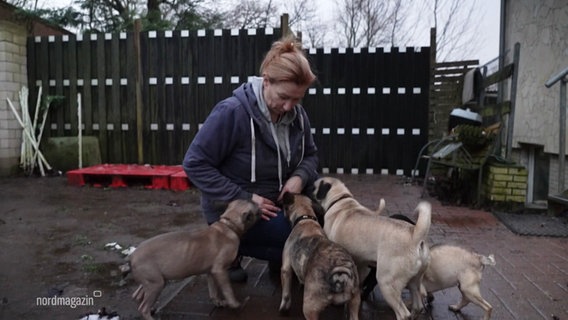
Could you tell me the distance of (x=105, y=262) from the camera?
13.0ft

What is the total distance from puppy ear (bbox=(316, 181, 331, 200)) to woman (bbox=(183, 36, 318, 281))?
119mm

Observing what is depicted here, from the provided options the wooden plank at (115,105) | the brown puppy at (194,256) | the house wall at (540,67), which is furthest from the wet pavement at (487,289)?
the wooden plank at (115,105)

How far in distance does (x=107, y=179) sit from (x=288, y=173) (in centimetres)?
563

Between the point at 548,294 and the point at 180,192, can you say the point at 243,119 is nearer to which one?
the point at 548,294

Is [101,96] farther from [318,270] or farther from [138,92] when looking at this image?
[318,270]

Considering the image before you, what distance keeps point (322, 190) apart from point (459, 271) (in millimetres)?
996

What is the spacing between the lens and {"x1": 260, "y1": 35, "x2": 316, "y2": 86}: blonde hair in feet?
8.78

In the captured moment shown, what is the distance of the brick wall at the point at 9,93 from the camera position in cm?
878

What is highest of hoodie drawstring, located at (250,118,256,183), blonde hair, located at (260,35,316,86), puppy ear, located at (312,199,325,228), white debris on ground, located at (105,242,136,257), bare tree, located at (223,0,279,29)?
bare tree, located at (223,0,279,29)

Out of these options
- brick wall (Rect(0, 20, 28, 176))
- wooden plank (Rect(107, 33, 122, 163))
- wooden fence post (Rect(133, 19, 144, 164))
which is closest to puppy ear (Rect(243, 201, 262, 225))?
wooden fence post (Rect(133, 19, 144, 164))

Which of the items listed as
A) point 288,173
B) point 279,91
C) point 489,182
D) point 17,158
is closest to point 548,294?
point 288,173

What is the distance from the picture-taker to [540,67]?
765cm

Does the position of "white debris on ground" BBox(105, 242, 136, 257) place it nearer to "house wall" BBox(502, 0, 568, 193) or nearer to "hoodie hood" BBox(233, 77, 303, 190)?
"hoodie hood" BBox(233, 77, 303, 190)

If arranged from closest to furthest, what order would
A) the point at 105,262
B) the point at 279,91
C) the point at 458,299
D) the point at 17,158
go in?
1. the point at 279,91
2. the point at 458,299
3. the point at 105,262
4. the point at 17,158
